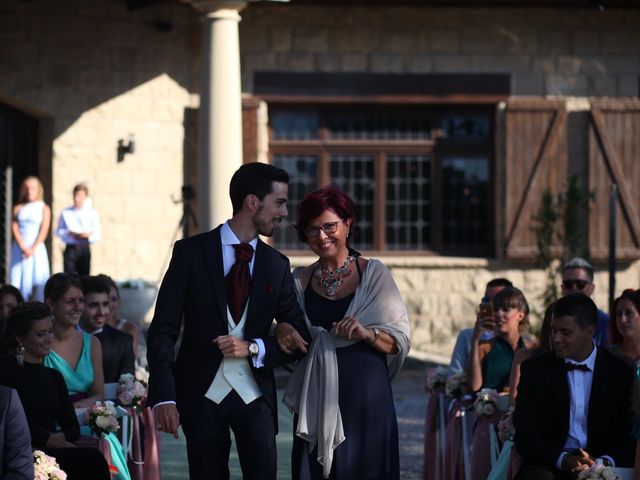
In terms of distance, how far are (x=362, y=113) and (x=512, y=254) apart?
2.43 metres

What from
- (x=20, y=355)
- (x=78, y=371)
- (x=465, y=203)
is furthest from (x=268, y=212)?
(x=465, y=203)

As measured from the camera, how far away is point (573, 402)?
20.2 feet

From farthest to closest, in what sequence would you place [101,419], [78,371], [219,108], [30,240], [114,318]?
[219,108], [30,240], [114,318], [78,371], [101,419]

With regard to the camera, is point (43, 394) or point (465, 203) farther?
point (465, 203)

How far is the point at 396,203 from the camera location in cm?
1644

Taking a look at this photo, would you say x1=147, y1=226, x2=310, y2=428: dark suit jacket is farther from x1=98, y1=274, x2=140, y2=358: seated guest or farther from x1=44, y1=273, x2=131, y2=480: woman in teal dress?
x1=98, y1=274, x2=140, y2=358: seated guest

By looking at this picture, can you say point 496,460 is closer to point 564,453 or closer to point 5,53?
point 564,453

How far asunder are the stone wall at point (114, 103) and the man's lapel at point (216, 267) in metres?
10.1

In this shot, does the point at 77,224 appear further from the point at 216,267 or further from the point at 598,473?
the point at 598,473

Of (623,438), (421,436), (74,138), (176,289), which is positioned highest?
(74,138)

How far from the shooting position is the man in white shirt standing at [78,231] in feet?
46.9

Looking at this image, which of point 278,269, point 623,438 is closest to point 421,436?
point 623,438

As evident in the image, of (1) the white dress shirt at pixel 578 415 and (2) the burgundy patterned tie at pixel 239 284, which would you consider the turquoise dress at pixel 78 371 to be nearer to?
(2) the burgundy patterned tie at pixel 239 284

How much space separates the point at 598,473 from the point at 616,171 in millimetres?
10533
